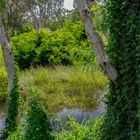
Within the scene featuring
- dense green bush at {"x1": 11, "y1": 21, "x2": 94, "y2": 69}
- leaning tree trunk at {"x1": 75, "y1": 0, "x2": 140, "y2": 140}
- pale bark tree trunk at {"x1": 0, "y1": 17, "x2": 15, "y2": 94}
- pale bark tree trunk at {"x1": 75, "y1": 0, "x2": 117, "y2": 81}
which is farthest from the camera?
dense green bush at {"x1": 11, "y1": 21, "x2": 94, "y2": 69}

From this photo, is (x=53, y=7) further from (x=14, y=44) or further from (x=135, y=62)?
(x=135, y=62)

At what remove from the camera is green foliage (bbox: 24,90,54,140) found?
21.9 feet

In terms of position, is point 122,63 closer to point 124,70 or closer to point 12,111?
point 124,70

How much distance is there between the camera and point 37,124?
6.68m

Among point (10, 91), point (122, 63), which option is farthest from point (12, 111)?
point (122, 63)

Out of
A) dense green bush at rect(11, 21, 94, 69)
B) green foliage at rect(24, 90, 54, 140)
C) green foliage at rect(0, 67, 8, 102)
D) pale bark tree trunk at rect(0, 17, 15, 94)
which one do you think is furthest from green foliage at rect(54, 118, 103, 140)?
dense green bush at rect(11, 21, 94, 69)

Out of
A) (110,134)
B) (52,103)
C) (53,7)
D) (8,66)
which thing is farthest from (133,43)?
(53,7)

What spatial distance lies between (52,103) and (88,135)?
21.1 feet

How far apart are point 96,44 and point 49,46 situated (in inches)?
487

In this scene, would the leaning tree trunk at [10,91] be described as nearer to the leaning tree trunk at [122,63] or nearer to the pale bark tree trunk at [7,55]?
the pale bark tree trunk at [7,55]

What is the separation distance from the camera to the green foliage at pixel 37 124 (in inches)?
263

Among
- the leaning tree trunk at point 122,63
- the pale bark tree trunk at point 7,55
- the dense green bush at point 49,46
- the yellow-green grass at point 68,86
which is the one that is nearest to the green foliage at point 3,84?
the yellow-green grass at point 68,86

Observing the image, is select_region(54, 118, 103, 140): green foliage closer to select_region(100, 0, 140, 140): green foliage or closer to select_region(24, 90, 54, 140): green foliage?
select_region(24, 90, 54, 140): green foliage

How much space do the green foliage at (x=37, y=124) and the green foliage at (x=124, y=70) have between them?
176cm
